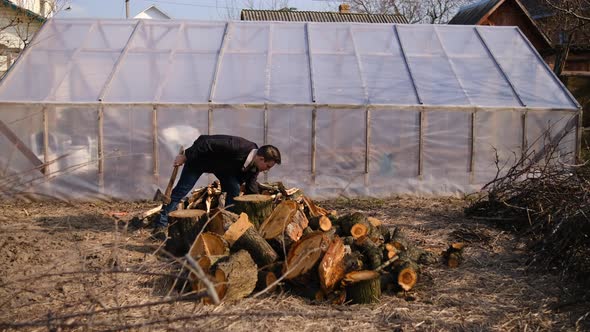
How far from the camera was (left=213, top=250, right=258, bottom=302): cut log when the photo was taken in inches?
194

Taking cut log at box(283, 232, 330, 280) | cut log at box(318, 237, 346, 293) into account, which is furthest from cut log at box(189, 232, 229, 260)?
cut log at box(318, 237, 346, 293)

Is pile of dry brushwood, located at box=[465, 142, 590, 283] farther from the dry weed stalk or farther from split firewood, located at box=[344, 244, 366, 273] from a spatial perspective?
split firewood, located at box=[344, 244, 366, 273]

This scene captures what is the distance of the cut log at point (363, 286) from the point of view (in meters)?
5.06

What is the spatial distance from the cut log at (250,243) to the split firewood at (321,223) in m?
0.90

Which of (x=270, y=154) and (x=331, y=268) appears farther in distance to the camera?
(x=270, y=154)

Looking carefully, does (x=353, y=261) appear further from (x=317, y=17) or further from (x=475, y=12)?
(x=475, y=12)

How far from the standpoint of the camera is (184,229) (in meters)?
6.31

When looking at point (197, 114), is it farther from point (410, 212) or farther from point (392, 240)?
point (392, 240)

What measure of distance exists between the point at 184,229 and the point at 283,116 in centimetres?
424

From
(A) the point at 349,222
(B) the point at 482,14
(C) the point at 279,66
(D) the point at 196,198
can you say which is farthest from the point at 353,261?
(B) the point at 482,14

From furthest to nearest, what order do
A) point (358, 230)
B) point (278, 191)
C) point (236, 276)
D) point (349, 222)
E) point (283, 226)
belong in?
point (278, 191) → point (349, 222) → point (358, 230) → point (283, 226) → point (236, 276)

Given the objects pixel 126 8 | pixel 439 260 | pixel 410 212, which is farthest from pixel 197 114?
pixel 126 8

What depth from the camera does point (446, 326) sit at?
4598mm

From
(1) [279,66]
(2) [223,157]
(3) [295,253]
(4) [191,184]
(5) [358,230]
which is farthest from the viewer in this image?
(1) [279,66]
